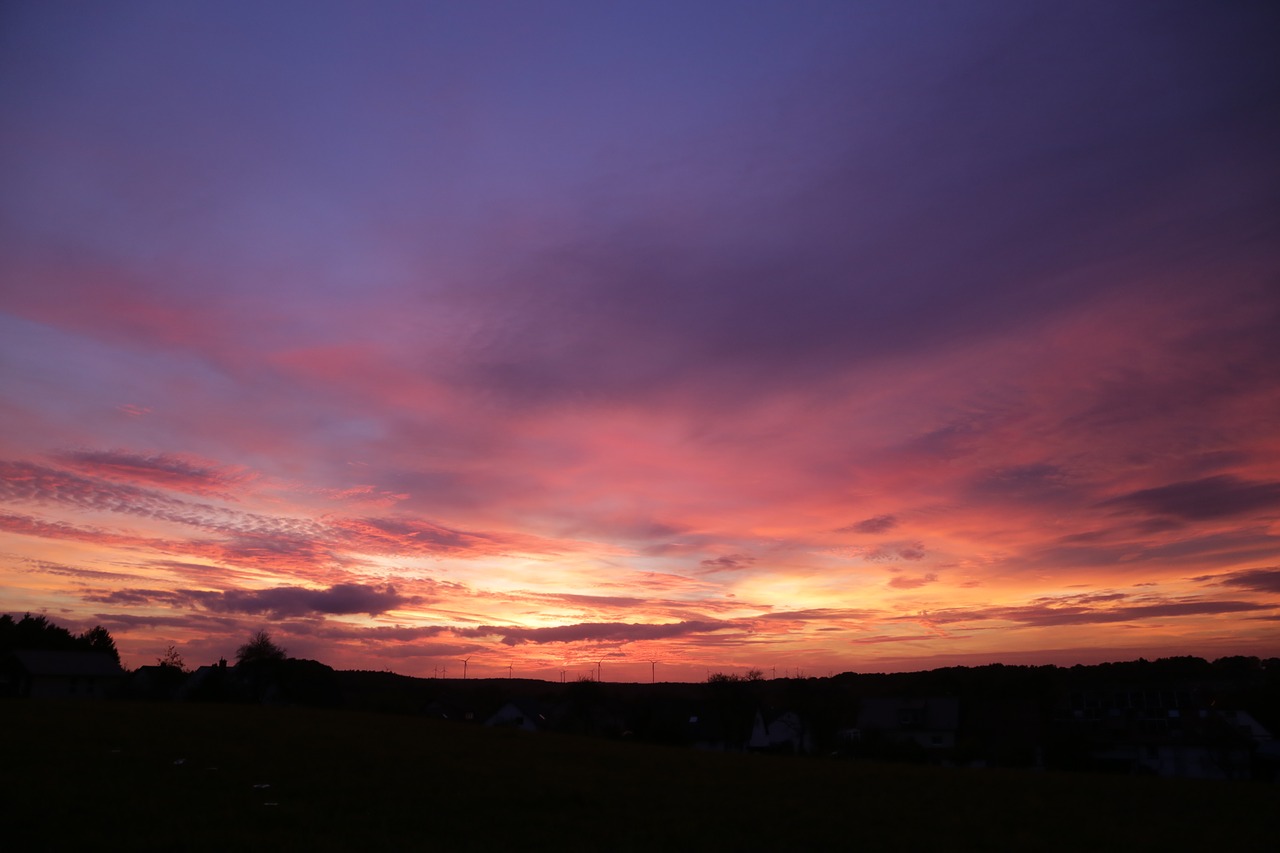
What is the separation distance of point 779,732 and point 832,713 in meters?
9.56

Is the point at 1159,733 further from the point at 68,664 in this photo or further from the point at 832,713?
the point at 68,664

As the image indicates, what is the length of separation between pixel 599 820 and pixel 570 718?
303 ft

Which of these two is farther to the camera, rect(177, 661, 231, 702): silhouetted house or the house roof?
the house roof

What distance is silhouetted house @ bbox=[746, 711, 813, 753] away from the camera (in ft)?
305

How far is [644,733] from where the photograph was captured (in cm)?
8900

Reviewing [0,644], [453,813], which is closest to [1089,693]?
[453,813]

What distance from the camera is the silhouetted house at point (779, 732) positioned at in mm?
93000

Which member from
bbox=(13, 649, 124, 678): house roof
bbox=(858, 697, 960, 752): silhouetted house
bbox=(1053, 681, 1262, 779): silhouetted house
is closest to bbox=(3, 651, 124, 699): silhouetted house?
bbox=(13, 649, 124, 678): house roof

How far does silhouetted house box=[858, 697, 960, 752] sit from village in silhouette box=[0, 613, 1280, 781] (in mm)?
185

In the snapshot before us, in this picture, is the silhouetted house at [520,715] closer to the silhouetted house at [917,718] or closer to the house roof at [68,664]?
the silhouetted house at [917,718]

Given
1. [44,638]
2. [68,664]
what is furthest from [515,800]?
[44,638]

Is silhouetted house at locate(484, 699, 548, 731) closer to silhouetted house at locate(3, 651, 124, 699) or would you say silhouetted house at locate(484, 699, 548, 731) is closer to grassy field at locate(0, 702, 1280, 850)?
silhouetted house at locate(3, 651, 124, 699)

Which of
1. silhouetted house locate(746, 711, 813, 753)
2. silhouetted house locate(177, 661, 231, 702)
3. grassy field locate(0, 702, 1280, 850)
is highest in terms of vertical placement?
silhouetted house locate(177, 661, 231, 702)

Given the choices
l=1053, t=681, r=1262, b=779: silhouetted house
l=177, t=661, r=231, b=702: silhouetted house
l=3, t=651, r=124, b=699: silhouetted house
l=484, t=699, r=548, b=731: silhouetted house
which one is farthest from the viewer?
l=484, t=699, r=548, b=731: silhouetted house
